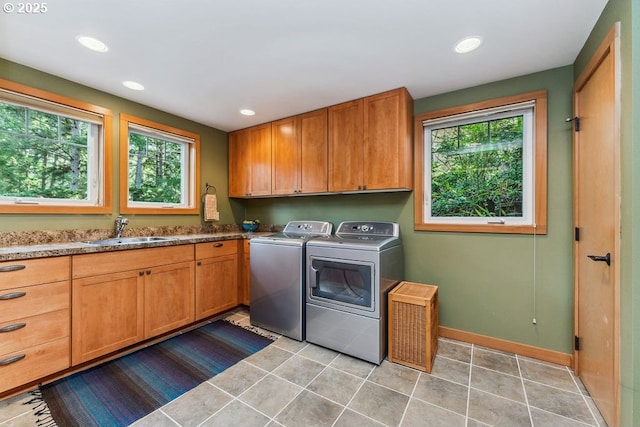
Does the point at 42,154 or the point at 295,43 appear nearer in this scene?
the point at 295,43

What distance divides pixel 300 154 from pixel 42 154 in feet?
7.55

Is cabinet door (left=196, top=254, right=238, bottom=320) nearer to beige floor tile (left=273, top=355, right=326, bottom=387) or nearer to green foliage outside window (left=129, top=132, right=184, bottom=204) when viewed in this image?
green foliage outside window (left=129, top=132, right=184, bottom=204)

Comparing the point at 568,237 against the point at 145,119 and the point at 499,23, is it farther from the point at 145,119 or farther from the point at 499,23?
the point at 145,119

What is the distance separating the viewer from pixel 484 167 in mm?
2385

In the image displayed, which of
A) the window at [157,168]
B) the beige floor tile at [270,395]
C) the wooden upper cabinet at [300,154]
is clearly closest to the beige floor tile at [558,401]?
the beige floor tile at [270,395]

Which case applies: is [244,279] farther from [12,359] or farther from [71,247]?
[12,359]

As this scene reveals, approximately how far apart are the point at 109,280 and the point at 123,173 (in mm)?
1138

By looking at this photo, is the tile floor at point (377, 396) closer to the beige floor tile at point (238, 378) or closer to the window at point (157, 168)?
the beige floor tile at point (238, 378)

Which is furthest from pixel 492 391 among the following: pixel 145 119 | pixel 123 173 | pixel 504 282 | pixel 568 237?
pixel 145 119

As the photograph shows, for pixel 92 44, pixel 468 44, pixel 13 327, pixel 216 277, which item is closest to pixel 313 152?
pixel 468 44

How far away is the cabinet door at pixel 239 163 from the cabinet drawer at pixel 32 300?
206cm

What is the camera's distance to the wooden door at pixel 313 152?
9.29 feet

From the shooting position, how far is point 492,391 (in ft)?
5.64

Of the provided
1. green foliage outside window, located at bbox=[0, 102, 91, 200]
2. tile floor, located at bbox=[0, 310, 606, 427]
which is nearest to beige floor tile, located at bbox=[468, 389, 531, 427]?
tile floor, located at bbox=[0, 310, 606, 427]
